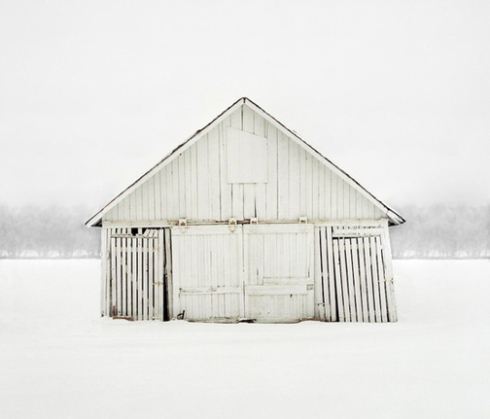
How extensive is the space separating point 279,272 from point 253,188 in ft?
8.63

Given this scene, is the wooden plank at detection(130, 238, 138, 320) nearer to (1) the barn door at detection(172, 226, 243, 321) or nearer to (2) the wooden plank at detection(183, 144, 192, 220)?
(1) the barn door at detection(172, 226, 243, 321)

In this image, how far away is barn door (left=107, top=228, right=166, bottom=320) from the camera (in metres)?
11.8

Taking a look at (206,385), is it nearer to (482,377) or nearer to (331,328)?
(482,377)

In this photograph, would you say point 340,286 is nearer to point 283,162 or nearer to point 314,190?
point 314,190

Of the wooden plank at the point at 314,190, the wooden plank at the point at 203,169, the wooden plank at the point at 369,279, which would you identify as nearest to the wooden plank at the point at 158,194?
the wooden plank at the point at 203,169

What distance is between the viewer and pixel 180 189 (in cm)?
1188

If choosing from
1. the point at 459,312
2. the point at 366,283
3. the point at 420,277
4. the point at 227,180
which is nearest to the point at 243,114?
the point at 227,180

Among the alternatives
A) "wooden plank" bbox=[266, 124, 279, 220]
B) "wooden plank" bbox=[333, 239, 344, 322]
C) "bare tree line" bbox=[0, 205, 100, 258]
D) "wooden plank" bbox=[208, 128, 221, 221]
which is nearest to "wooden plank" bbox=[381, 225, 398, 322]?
"wooden plank" bbox=[333, 239, 344, 322]

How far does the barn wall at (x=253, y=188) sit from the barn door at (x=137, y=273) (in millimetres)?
1005

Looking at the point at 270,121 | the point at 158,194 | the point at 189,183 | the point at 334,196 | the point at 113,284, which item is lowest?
the point at 113,284

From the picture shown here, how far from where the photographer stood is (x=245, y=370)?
6.28 m

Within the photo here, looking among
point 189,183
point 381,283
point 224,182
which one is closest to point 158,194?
point 189,183

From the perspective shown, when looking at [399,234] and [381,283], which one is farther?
[399,234]

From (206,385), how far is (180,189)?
713 cm
